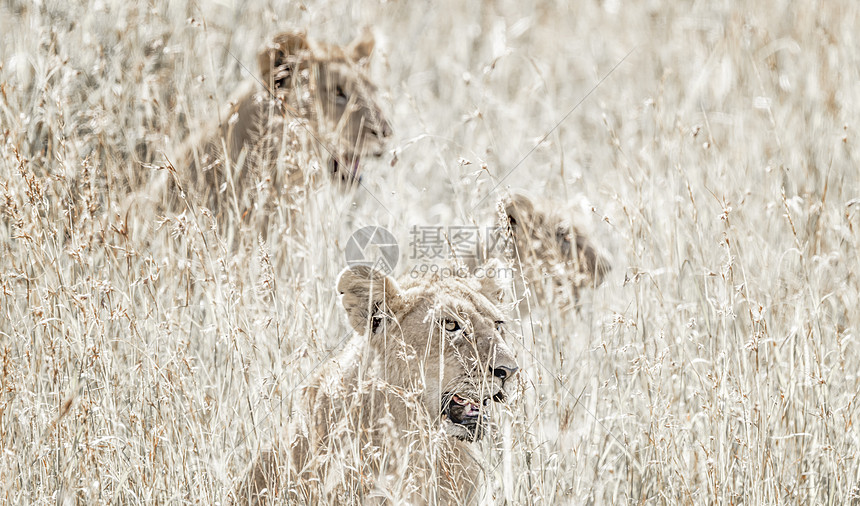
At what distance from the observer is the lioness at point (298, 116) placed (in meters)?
5.04

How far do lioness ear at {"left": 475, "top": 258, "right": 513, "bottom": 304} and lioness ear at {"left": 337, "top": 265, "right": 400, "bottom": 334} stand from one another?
0.45 m

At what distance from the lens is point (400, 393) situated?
327 cm

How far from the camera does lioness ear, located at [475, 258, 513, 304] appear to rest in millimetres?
3799

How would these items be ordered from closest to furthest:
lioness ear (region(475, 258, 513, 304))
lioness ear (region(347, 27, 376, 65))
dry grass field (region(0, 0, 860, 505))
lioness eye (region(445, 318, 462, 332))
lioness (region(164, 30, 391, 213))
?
dry grass field (region(0, 0, 860, 505))
lioness eye (region(445, 318, 462, 332))
lioness ear (region(475, 258, 513, 304))
lioness (region(164, 30, 391, 213))
lioness ear (region(347, 27, 376, 65))

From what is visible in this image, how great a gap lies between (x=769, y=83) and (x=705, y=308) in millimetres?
4239

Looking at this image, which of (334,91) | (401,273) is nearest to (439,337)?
(401,273)

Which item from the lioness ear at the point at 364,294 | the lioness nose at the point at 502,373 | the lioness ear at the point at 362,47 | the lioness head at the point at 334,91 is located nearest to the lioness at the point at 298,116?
the lioness head at the point at 334,91

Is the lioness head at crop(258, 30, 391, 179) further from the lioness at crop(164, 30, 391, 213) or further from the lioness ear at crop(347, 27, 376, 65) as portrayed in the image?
the lioness ear at crop(347, 27, 376, 65)

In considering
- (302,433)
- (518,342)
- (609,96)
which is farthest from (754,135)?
(302,433)

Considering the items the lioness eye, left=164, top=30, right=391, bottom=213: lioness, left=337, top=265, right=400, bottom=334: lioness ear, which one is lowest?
the lioness eye

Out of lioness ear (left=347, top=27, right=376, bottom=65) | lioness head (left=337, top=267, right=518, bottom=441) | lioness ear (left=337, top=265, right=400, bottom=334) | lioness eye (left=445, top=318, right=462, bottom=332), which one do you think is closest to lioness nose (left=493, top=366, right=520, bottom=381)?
lioness head (left=337, top=267, right=518, bottom=441)

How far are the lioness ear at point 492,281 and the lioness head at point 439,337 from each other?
0.51 ft

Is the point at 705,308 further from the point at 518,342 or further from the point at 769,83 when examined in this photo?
the point at 769,83

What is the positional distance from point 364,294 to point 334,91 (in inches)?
97.4
